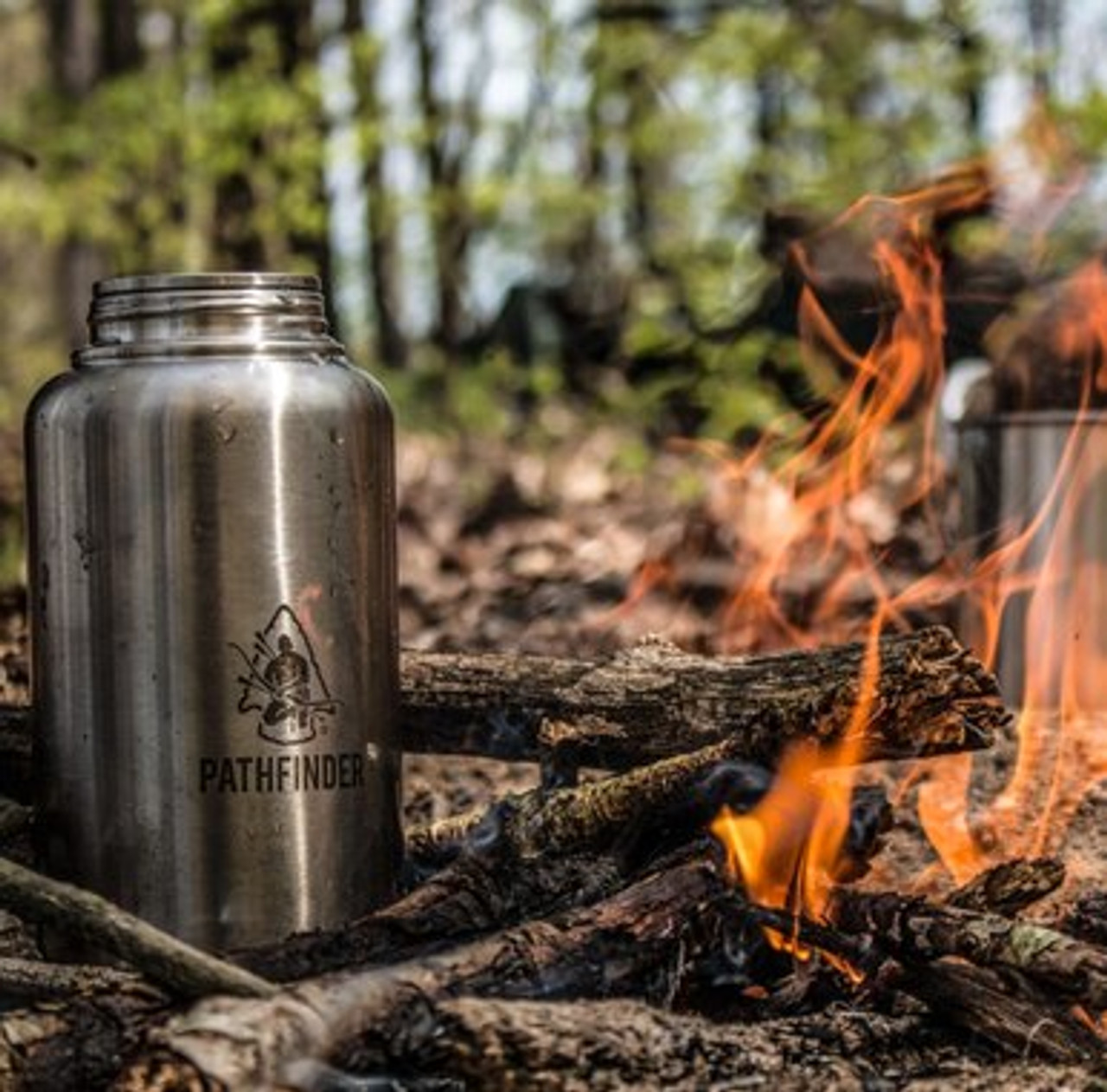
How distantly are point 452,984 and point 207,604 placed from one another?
81 cm

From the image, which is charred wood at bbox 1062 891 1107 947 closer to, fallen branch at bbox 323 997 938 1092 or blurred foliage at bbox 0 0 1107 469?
fallen branch at bbox 323 997 938 1092

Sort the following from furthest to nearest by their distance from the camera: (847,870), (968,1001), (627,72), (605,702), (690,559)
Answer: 1. (627,72)
2. (690,559)
3. (605,702)
4. (847,870)
5. (968,1001)

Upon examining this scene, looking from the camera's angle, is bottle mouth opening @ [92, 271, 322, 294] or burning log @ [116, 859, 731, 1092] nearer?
burning log @ [116, 859, 731, 1092]

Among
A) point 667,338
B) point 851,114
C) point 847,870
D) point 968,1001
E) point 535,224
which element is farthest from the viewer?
point 535,224

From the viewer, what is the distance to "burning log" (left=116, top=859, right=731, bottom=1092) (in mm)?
2824

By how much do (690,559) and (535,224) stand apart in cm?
1048

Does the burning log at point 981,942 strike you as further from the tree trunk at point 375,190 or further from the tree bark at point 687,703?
the tree trunk at point 375,190

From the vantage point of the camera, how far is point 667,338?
10.8 meters

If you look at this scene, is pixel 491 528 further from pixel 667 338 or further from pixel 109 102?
pixel 109 102

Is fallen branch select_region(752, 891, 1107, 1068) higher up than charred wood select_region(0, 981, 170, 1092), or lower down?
lower down

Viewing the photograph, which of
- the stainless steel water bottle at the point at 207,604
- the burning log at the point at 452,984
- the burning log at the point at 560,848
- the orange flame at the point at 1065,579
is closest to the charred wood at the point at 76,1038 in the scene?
the burning log at the point at 452,984

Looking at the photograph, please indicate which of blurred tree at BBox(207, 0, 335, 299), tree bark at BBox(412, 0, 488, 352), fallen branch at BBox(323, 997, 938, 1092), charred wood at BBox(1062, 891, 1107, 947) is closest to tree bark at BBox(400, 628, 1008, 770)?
charred wood at BBox(1062, 891, 1107, 947)

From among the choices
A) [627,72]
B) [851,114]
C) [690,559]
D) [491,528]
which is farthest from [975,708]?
[627,72]

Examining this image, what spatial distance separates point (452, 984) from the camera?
121 inches
